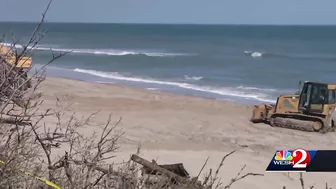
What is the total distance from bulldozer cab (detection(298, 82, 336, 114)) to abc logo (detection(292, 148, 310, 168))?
13.0 meters

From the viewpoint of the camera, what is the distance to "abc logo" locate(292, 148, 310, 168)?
156 inches

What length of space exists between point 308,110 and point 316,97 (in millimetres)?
427

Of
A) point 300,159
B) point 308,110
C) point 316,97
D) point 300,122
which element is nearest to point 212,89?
point 300,122

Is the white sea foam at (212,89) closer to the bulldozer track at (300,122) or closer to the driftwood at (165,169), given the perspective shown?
the bulldozer track at (300,122)

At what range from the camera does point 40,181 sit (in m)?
3.77

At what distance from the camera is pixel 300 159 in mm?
3996

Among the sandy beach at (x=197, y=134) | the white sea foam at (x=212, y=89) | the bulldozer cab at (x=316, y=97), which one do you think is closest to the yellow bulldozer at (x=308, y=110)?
the bulldozer cab at (x=316, y=97)

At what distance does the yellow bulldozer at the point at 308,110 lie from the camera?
55.0 ft

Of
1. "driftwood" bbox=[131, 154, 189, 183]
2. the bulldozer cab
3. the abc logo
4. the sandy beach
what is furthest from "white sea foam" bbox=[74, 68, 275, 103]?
the abc logo

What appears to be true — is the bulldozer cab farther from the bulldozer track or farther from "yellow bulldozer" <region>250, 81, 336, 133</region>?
the bulldozer track

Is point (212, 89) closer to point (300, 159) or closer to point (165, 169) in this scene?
point (165, 169)

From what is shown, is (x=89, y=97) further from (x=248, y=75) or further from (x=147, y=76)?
(x=248, y=75)

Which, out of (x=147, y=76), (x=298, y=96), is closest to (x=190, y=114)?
(x=298, y=96)

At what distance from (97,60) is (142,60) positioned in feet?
11.0
